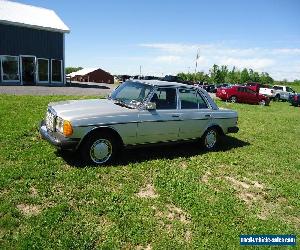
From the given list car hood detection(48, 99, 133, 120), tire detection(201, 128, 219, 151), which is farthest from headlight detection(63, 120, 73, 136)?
tire detection(201, 128, 219, 151)

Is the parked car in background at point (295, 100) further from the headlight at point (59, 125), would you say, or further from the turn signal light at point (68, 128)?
the turn signal light at point (68, 128)

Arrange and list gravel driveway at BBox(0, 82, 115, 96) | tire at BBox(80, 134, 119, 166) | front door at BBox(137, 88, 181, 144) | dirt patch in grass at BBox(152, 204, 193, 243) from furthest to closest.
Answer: gravel driveway at BBox(0, 82, 115, 96) → front door at BBox(137, 88, 181, 144) → tire at BBox(80, 134, 119, 166) → dirt patch in grass at BBox(152, 204, 193, 243)

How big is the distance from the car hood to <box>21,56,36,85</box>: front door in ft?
72.4

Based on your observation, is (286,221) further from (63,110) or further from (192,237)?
(63,110)

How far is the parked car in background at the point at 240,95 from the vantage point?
26641 millimetres

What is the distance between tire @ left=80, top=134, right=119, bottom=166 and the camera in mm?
6572

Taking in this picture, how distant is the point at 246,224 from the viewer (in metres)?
5.17

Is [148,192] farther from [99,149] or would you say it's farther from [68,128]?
[68,128]

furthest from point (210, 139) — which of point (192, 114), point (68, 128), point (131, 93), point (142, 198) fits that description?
point (68, 128)

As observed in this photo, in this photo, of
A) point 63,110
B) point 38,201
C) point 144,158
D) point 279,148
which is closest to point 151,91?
point 144,158

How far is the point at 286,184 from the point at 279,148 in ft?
11.1

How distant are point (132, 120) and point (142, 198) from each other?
1.95 metres

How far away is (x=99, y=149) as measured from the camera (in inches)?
265

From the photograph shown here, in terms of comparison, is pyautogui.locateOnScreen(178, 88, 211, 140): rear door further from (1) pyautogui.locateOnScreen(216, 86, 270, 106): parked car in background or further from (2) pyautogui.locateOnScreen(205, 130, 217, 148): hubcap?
(1) pyautogui.locateOnScreen(216, 86, 270, 106): parked car in background
